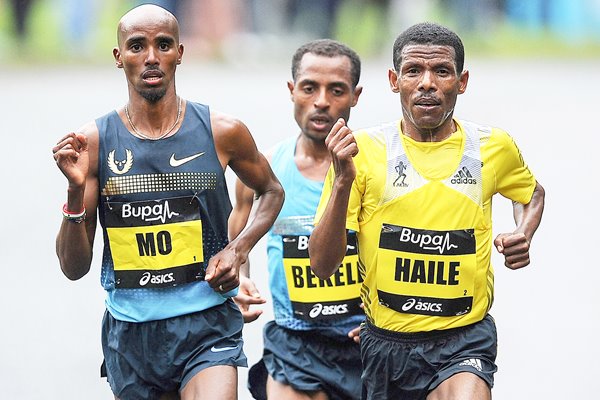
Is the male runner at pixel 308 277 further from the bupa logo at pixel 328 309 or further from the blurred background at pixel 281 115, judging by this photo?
the blurred background at pixel 281 115

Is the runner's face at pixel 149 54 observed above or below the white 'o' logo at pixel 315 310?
above

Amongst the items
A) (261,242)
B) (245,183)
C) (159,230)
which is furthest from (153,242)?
(261,242)

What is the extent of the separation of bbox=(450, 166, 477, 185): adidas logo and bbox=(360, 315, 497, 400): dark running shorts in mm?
590

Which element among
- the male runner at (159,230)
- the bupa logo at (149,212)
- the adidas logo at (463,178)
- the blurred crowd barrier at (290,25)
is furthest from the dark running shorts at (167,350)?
the blurred crowd barrier at (290,25)

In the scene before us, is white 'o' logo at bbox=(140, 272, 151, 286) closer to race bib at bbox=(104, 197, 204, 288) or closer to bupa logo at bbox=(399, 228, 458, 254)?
race bib at bbox=(104, 197, 204, 288)

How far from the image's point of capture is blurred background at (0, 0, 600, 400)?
10.2 m

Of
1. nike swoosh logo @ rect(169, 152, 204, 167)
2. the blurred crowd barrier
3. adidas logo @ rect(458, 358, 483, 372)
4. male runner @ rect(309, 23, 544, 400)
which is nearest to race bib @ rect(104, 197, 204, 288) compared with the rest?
nike swoosh logo @ rect(169, 152, 204, 167)

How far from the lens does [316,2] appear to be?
29234mm

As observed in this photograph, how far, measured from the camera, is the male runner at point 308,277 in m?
7.25

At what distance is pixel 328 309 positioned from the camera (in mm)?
7230

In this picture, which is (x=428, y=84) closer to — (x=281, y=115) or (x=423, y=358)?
(x=423, y=358)
